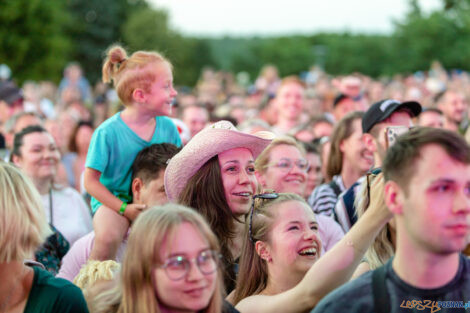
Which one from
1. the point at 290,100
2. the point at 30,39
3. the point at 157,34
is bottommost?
the point at 290,100

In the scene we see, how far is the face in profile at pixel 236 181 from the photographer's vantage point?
399 centimetres

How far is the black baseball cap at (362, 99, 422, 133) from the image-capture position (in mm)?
4523

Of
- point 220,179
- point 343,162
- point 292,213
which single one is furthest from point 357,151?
point 292,213

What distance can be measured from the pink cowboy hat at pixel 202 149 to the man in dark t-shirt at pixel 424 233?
1.69m

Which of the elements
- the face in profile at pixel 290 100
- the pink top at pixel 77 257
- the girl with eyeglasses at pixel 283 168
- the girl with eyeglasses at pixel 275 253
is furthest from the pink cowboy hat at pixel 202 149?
the face in profile at pixel 290 100

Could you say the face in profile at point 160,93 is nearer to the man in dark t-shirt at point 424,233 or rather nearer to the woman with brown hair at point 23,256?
the woman with brown hair at point 23,256

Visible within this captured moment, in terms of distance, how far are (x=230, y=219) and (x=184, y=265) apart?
1.41m

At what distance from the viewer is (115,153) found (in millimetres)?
4594

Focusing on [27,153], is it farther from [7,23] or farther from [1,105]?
[7,23]

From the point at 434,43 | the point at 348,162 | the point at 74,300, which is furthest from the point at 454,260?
the point at 434,43

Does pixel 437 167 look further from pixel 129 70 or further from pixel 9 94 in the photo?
pixel 9 94

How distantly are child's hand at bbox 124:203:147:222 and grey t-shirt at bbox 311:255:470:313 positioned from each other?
6.95 feet

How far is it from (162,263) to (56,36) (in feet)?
91.0

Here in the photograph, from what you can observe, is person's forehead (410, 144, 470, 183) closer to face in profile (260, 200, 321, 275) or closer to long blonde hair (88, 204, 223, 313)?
long blonde hair (88, 204, 223, 313)
